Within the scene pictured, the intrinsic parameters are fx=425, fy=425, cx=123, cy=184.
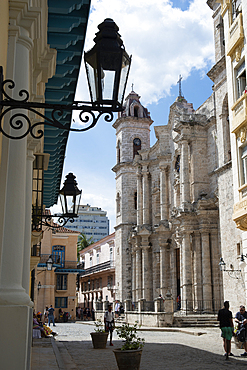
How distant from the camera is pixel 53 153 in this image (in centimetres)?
1344

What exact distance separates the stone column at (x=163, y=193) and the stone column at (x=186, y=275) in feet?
19.8

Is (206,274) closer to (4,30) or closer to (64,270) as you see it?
(64,270)

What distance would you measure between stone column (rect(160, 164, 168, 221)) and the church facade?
0.27 feet

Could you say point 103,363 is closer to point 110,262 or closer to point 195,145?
point 195,145

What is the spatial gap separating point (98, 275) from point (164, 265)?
74.7 feet

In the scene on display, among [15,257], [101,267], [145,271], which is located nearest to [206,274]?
[145,271]

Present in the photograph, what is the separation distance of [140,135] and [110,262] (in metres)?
14.9

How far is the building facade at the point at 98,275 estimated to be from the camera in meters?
48.7

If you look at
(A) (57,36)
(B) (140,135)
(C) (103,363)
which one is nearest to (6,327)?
(A) (57,36)

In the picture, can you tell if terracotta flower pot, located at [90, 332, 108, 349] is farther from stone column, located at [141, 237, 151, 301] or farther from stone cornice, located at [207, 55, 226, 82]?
stone column, located at [141, 237, 151, 301]

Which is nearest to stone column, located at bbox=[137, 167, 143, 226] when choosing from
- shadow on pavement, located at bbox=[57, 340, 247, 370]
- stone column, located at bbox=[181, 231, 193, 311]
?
stone column, located at bbox=[181, 231, 193, 311]

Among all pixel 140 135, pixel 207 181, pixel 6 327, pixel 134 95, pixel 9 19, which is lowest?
pixel 6 327

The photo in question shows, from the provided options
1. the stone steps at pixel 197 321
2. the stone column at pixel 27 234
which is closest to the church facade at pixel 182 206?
the stone steps at pixel 197 321

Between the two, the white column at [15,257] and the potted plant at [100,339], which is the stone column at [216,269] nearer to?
the potted plant at [100,339]
